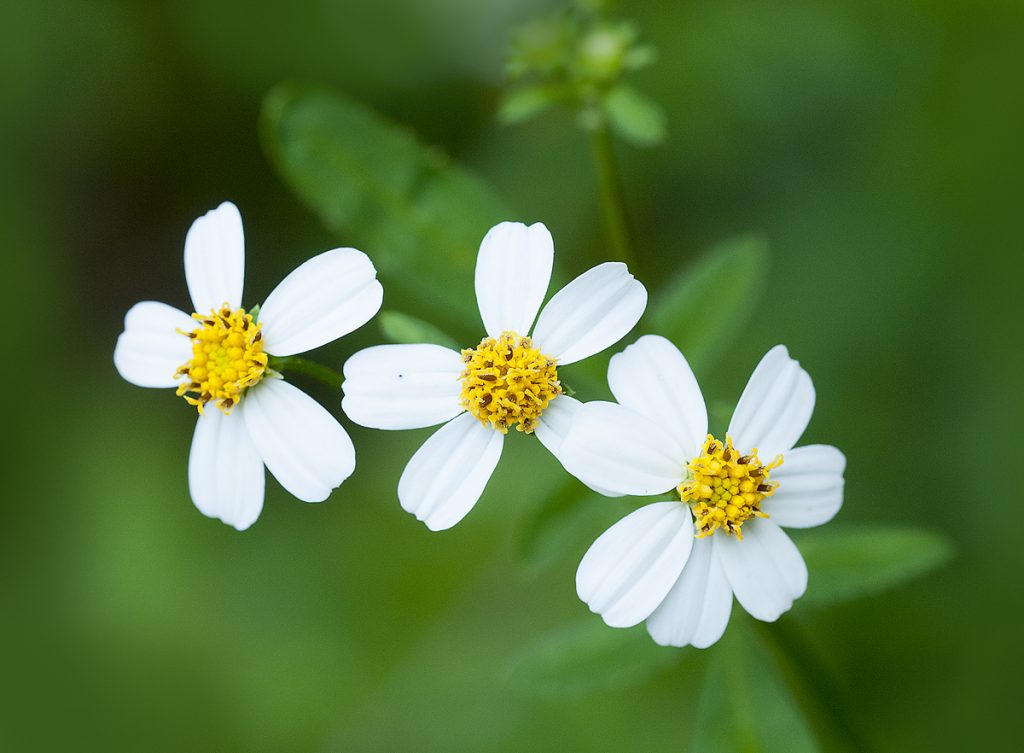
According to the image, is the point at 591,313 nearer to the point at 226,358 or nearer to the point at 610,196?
the point at 610,196

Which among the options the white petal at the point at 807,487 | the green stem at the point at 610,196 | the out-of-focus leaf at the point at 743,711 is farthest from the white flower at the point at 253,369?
the out-of-focus leaf at the point at 743,711

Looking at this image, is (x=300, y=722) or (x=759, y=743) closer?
(x=759, y=743)

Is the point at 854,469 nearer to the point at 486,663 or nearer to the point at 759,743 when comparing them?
the point at 486,663

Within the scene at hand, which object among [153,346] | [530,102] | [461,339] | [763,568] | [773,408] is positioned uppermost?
[461,339]

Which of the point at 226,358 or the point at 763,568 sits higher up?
the point at 226,358

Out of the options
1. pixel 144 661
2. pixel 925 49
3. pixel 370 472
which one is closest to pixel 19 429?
pixel 144 661

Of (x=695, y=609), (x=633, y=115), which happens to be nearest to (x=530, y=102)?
(x=633, y=115)
